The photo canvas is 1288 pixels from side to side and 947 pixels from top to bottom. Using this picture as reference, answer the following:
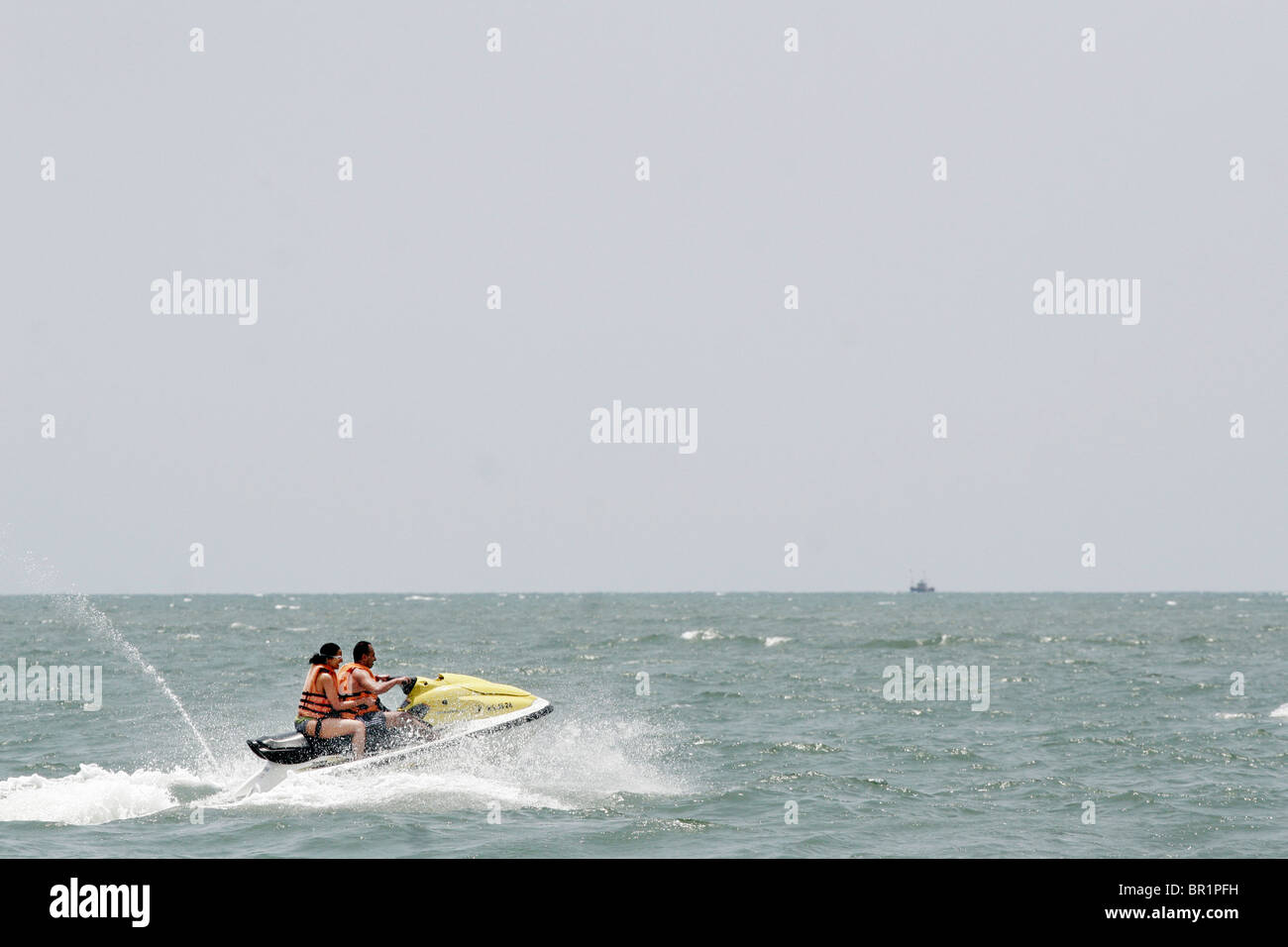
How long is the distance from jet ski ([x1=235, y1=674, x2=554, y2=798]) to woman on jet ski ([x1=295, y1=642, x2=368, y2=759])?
0.44 ft

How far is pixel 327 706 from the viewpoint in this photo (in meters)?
18.2

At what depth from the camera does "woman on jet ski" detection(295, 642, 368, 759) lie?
59.2 ft

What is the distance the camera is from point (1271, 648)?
58406mm

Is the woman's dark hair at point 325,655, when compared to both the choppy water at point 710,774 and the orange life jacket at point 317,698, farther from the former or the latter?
the choppy water at point 710,774

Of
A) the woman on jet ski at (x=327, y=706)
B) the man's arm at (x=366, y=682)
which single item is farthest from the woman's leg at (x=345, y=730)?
the man's arm at (x=366, y=682)

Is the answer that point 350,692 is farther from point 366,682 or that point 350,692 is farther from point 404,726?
point 404,726

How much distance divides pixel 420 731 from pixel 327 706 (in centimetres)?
140

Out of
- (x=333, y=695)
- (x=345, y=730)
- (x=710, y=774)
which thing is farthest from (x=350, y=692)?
(x=710, y=774)

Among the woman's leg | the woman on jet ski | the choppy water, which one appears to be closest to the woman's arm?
the woman on jet ski

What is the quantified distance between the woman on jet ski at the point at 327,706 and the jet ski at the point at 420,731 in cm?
13
